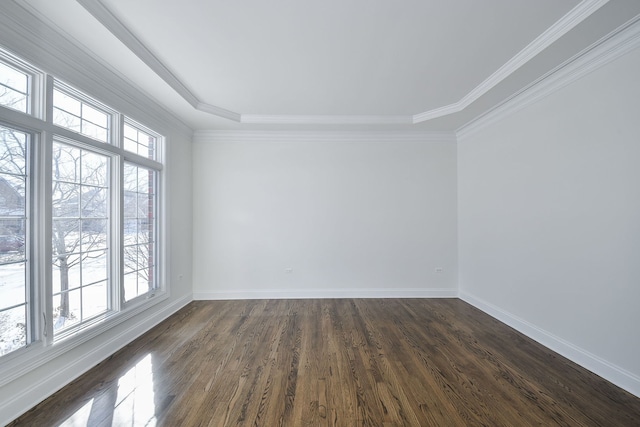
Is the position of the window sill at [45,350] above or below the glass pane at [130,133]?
below

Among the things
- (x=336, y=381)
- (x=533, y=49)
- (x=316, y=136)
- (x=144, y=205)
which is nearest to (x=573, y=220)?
(x=533, y=49)

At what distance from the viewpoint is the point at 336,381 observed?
2.07 m

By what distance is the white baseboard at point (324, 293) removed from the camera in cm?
418

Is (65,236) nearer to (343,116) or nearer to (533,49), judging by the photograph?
(343,116)

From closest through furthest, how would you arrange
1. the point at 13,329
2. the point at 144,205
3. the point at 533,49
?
the point at 13,329, the point at 533,49, the point at 144,205

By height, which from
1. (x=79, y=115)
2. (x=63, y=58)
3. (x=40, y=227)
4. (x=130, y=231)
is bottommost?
(x=130, y=231)

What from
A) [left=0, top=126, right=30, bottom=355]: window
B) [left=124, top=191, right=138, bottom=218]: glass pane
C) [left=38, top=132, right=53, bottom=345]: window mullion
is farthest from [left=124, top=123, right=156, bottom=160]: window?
[left=0, top=126, right=30, bottom=355]: window

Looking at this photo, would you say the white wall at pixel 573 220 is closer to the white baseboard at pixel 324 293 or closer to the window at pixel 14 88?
the white baseboard at pixel 324 293

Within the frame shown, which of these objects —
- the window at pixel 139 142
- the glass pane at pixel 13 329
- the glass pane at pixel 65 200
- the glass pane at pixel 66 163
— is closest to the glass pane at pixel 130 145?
the window at pixel 139 142

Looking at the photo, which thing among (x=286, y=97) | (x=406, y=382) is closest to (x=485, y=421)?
(x=406, y=382)

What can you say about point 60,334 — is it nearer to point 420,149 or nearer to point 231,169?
point 231,169

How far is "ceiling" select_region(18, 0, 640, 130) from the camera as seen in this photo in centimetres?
186

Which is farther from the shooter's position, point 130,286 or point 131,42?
point 130,286

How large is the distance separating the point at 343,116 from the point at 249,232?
2399mm
